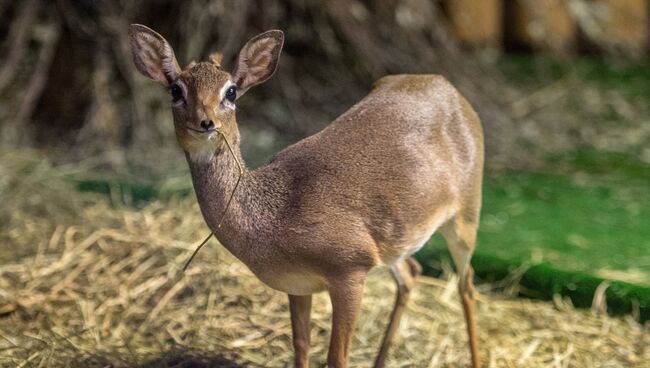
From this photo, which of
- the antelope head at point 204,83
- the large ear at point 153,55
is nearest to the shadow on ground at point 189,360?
the antelope head at point 204,83

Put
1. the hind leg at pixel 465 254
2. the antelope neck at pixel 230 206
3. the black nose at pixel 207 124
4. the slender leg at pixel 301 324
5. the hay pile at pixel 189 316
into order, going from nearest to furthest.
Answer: the black nose at pixel 207 124, the antelope neck at pixel 230 206, the slender leg at pixel 301 324, the hind leg at pixel 465 254, the hay pile at pixel 189 316

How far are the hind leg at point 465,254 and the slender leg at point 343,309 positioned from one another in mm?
669

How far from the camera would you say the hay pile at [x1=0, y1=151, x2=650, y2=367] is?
168 inches

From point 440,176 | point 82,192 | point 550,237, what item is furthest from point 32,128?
point 440,176

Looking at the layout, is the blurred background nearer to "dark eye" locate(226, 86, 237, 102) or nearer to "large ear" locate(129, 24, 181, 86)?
"large ear" locate(129, 24, 181, 86)

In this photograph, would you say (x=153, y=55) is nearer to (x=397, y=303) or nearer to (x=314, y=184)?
(x=314, y=184)

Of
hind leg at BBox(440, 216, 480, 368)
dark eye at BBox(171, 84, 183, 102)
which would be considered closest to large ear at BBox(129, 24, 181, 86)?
dark eye at BBox(171, 84, 183, 102)

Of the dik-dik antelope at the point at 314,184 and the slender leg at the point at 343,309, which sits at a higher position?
the dik-dik antelope at the point at 314,184

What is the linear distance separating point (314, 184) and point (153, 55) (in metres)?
0.67

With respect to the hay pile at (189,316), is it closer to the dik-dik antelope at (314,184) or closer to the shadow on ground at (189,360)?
the shadow on ground at (189,360)

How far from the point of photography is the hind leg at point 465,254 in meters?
3.96

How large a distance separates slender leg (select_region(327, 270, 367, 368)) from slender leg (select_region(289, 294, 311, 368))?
11.8 inches

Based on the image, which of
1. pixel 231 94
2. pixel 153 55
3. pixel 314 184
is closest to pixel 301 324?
pixel 314 184

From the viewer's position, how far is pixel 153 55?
3.34m
